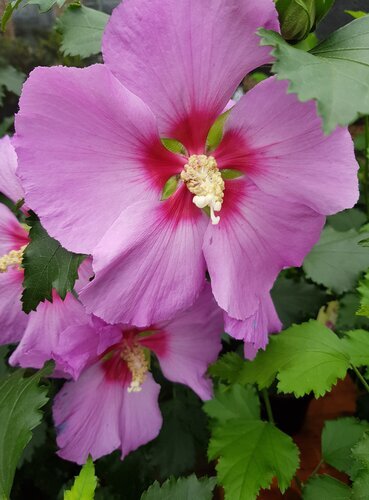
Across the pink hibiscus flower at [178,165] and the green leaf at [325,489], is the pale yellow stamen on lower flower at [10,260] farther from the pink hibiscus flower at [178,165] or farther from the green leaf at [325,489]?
the green leaf at [325,489]

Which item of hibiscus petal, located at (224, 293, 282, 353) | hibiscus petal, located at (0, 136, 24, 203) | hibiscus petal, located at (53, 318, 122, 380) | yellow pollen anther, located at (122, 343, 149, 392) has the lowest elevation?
yellow pollen anther, located at (122, 343, 149, 392)

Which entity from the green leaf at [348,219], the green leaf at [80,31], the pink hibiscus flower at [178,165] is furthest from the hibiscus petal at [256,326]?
the green leaf at [348,219]

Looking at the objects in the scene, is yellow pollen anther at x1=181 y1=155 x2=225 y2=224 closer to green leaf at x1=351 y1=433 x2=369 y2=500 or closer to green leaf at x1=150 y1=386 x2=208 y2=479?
green leaf at x1=351 y1=433 x2=369 y2=500

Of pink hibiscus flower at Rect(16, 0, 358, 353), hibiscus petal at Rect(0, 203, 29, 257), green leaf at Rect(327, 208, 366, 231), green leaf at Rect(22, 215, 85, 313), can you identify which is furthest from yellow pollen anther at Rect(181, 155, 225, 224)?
green leaf at Rect(327, 208, 366, 231)

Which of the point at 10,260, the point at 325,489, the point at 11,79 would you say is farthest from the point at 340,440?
the point at 11,79

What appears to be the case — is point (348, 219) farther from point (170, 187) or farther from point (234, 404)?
point (170, 187)

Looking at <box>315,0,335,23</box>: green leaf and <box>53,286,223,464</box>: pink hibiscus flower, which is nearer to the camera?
<box>315,0,335,23</box>: green leaf
